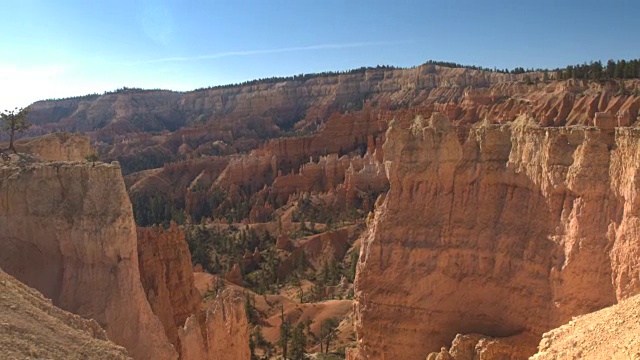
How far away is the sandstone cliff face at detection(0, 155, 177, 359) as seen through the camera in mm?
14656

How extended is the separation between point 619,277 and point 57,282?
14291 millimetres

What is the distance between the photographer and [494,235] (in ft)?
56.1

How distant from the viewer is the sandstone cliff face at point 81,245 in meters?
14.7

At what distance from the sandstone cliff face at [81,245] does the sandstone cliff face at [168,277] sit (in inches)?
181

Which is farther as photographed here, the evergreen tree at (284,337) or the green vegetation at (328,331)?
the green vegetation at (328,331)

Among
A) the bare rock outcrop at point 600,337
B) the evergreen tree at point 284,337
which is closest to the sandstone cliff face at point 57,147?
the evergreen tree at point 284,337

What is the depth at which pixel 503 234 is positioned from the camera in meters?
16.9

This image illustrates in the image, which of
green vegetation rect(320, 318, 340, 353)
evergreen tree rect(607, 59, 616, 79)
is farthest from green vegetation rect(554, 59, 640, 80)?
green vegetation rect(320, 318, 340, 353)

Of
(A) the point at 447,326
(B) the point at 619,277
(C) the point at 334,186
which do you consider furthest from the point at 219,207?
(B) the point at 619,277

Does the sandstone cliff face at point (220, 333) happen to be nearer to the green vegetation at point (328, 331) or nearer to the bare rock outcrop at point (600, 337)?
the green vegetation at point (328, 331)

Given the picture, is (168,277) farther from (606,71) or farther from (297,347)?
(606,71)

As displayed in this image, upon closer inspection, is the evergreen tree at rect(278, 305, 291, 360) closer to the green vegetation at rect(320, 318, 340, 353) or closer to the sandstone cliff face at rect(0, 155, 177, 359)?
the green vegetation at rect(320, 318, 340, 353)

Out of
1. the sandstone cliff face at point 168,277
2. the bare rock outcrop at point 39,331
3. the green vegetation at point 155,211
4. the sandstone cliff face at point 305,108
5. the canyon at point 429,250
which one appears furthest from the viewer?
the green vegetation at point 155,211

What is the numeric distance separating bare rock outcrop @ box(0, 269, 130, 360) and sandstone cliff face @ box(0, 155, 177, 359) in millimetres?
2893
